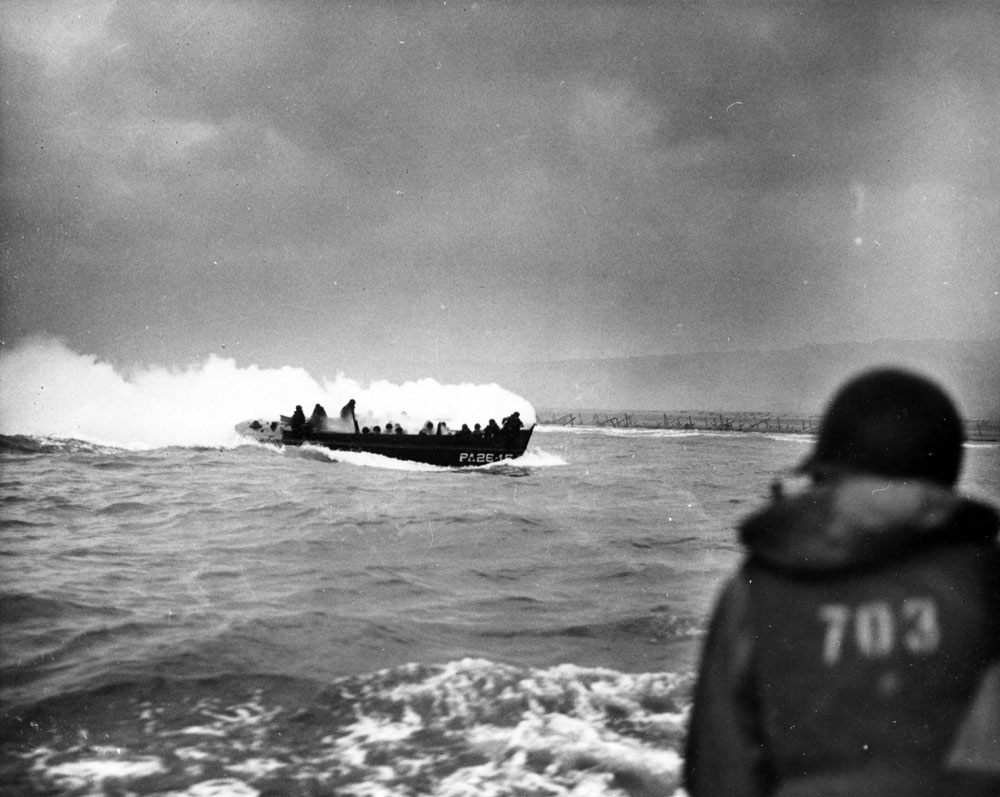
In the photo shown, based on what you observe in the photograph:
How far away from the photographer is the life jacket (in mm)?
2150

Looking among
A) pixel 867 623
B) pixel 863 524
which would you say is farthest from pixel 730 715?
pixel 863 524

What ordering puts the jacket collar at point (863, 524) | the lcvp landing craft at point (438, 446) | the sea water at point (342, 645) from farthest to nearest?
the lcvp landing craft at point (438, 446)
the sea water at point (342, 645)
the jacket collar at point (863, 524)

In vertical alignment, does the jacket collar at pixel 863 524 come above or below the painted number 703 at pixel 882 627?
above

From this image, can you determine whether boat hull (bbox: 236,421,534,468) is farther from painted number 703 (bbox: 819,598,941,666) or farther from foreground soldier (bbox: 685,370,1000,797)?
painted number 703 (bbox: 819,598,941,666)

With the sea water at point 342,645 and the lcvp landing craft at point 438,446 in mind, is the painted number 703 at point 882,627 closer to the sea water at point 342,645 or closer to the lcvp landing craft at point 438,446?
the sea water at point 342,645

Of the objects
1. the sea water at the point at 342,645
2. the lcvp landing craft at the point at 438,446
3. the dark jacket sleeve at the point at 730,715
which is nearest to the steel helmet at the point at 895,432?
the sea water at the point at 342,645

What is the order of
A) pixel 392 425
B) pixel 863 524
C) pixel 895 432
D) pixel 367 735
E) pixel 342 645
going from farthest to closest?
1. pixel 392 425
2. pixel 342 645
3. pixel 367 735
4. pixel 895 432
5. pixel 863 524

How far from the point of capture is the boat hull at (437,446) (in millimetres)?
40456

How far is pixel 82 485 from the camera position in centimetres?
2605

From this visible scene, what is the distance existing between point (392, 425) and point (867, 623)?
4390cm

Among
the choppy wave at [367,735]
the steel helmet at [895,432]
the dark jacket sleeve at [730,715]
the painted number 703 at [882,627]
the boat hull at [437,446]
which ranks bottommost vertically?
the choppy wave at [367,735]

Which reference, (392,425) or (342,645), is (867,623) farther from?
(392,425)

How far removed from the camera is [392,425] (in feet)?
149

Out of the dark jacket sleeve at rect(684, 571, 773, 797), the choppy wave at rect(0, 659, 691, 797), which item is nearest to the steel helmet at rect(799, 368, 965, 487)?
the dark jacket sleeve at rect(684, 571, 773, 797)
